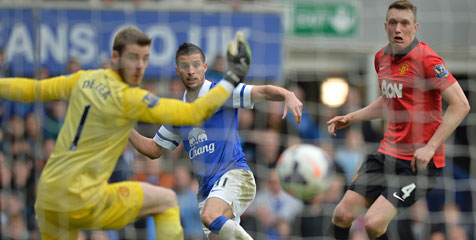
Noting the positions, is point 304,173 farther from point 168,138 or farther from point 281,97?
point 281,97

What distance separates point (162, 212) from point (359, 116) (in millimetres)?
1797

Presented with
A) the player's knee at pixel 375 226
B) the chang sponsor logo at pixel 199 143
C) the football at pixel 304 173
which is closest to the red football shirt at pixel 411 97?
the player's knee at pixel 375 226

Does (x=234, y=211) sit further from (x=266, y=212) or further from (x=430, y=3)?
(x=430, y=3)

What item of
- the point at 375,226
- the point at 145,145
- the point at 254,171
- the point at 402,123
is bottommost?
the point at 254,171

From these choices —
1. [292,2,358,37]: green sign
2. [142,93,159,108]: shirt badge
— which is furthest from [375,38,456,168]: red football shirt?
[292,2,358,37]: green sign

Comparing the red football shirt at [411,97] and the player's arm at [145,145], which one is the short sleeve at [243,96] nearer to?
the player's arm at [145,145]

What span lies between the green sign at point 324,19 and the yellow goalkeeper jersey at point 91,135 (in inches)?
221

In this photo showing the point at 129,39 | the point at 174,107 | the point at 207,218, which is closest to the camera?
the point at 174,107

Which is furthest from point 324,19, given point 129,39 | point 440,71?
point 129,39

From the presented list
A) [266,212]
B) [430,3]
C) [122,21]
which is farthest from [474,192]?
[122,21]

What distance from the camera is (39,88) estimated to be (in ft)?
14.9

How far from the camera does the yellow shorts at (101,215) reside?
445 centimetres

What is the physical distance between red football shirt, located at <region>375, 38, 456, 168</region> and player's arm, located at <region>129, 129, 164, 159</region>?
178cm

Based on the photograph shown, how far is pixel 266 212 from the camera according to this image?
8.16 metres
